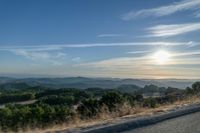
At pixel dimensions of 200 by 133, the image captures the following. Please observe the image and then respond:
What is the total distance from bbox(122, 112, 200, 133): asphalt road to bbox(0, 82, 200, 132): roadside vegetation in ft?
8.37

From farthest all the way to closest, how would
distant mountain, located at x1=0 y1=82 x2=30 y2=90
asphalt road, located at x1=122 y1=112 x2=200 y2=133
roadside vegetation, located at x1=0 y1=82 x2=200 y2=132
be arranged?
1. distant mountain, located at x1=0 y1=82 x2=30 y2=90
2. roadside vegetation, located at x1=0 y1=82 x2=200 y2=132
3. asphalt road, located at x1=122 y1=112 x2=200 y2=133

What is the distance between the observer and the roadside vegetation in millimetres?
13672

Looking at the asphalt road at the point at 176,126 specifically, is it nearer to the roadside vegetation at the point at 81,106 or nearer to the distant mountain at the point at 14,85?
the roadside vegetation at the point at 81,106

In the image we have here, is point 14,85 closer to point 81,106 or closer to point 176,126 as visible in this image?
point 81,106

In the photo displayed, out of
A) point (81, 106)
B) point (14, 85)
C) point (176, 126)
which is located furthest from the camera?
point (14, 85)

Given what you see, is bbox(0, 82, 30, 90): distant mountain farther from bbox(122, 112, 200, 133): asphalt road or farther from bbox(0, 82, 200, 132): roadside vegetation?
bbox(122, 112, 200, 133): asphalt road

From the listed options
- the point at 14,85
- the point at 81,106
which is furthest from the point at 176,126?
the point at 14,85

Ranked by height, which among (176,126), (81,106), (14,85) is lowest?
(81,106)

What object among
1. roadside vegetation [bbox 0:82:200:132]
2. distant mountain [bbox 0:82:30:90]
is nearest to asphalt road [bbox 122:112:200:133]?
roadside vegetation [bbox 0:82:200:132]

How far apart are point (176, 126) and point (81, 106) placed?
17776 millimetres

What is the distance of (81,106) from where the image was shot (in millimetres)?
27453

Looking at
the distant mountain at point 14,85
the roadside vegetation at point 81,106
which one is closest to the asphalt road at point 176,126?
the roadside vegetation at point 81,106

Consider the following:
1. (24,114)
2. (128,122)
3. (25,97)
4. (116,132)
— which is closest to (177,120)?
(128,122)

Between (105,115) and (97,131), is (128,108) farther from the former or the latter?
(97,131)
